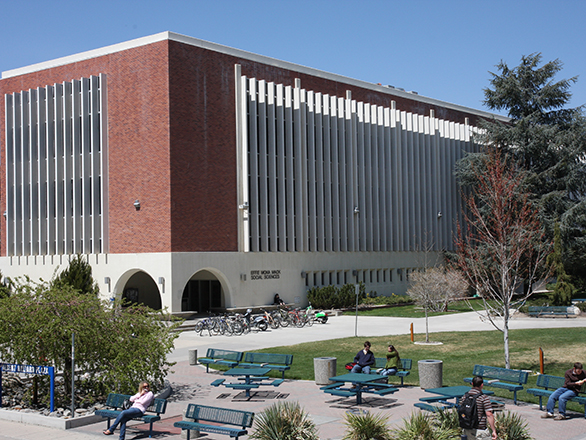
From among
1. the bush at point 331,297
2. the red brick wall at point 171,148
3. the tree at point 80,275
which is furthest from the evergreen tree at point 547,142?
the tree at point 80,275

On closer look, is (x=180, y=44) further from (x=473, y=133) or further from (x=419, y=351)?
(x=473, y=133)

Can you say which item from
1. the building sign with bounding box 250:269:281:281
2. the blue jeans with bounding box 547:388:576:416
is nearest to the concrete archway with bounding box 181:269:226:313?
the building sign with bounding box 250:269:281:281

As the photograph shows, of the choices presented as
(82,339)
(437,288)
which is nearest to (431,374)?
(82,339)

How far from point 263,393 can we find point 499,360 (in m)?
8.26

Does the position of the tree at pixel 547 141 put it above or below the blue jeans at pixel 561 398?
above

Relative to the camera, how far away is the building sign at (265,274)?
134 ft

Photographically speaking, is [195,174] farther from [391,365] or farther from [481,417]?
[481,417]

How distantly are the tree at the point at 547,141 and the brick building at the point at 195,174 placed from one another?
901 cm

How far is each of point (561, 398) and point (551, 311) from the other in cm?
2483

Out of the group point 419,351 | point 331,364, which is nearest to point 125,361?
point 331,364

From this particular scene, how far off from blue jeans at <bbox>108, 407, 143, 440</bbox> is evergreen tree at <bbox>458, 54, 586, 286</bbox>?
134 feet

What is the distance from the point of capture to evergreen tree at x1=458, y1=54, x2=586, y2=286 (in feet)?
160

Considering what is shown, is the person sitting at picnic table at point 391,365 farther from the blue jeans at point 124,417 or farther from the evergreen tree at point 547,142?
the evergreen tree at point 547,142

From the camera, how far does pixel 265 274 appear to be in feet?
136
